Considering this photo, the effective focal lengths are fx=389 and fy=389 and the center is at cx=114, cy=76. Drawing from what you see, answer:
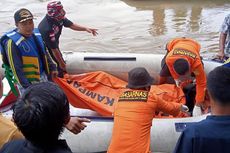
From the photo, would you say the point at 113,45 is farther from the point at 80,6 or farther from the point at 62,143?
the point at 62,143

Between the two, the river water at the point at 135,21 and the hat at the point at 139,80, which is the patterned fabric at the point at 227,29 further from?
the river water at the point at 135,21

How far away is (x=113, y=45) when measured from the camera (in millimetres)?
7637

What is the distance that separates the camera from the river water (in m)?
7.58

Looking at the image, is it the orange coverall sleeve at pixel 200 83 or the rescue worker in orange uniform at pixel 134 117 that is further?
the orange coverall sleeve at pixel 200 83

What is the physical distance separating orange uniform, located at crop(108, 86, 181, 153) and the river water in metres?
4.13

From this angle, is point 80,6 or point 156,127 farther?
point 80,6

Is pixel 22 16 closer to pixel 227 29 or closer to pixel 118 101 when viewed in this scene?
pixel 118 101

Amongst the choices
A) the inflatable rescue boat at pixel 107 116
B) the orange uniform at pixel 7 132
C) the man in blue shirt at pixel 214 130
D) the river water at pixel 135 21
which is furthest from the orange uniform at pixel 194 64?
the river water at pixel 135 21

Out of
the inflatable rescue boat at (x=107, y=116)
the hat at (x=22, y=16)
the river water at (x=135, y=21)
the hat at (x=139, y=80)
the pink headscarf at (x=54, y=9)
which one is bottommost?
the river water at (x=135, y=21)

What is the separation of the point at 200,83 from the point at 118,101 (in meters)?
0.92

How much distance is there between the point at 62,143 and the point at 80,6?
9.98 m

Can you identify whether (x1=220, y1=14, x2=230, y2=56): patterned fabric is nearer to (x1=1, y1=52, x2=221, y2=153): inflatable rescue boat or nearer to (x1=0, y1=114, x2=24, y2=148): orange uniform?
(x1=1, y1=52, x2=221, y2=153): inflatable rescue boat

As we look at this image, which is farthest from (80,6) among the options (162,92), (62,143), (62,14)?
(62,143)

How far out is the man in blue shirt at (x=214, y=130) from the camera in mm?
1596
